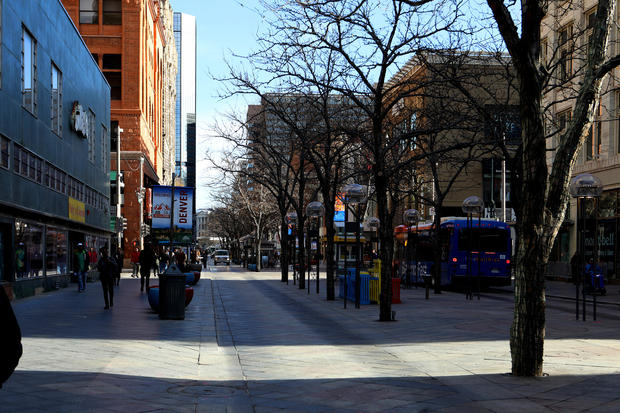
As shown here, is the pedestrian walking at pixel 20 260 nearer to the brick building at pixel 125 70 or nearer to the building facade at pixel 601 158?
the building facade at pixel 601 158

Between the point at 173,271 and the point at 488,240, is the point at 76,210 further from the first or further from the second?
the point at 173,271

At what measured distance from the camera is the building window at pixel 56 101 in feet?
102

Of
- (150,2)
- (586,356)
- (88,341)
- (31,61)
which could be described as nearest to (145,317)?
(88,341)

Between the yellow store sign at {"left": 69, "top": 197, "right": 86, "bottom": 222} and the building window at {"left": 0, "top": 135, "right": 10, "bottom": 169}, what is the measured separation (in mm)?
11557

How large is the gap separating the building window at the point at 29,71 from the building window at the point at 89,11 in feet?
133

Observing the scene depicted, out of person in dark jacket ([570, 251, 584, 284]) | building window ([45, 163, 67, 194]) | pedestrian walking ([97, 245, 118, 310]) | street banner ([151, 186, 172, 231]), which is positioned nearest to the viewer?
pedestrian walking ([97, 245, 118, 310])

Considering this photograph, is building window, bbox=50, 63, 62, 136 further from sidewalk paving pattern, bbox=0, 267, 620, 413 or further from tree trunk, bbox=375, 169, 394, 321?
tree trunk, bbox=375, 169, 394, 321

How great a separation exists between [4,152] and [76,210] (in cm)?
1366

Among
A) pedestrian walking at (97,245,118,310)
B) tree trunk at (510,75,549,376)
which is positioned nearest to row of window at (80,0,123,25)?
pedestrian walking at (97,245,118,310)

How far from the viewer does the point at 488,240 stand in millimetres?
35094

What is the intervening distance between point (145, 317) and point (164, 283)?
1.04 metres

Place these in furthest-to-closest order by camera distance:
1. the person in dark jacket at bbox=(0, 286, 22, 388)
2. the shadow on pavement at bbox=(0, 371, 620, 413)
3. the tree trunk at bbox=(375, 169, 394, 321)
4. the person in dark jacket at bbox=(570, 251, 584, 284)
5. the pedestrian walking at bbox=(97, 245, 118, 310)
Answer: the person in dark jacket at bbox=(570, 251, 584, 284) → the pedestrian walking at bbox=(97, 245, 118, 310) → the tree trunk at bbox=(375, 169, 394, 321) → the shadow on pavement at bbox=(0, 371, 620, 413) → the person in dark jacket at bbox=(0, 286, 22, 388)

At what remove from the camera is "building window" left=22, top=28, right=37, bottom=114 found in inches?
1007

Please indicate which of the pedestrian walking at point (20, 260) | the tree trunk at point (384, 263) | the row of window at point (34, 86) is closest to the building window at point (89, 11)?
the row of window at point (34, 86)
